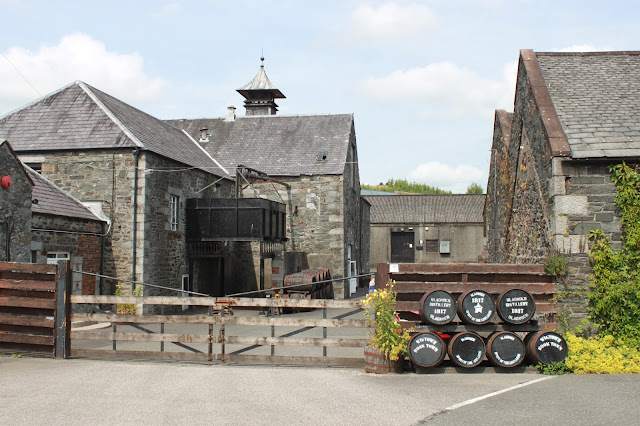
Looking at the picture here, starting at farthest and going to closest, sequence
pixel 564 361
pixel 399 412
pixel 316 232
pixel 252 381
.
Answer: pixel 316 232 → pixel 564 361 → pixel 252 381 → pixel 399 412

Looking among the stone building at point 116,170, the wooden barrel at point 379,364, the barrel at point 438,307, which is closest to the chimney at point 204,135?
the stone building at point 116,170

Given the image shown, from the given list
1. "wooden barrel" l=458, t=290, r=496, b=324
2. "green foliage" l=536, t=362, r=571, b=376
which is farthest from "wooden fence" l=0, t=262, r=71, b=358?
"green foliage" l=536, t=362, r=571, b=376

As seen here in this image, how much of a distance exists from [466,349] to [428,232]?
127 feet

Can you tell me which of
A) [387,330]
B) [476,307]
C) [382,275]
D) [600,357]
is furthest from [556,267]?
[387,330]

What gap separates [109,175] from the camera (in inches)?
733

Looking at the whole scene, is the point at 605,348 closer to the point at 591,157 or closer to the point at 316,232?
the point at 591,157

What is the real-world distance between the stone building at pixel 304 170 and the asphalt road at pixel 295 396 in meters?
14.8

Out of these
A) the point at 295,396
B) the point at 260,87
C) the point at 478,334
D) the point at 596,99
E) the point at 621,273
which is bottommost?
the point at 295,396

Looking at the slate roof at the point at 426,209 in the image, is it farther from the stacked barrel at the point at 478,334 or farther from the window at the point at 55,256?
the stacked barrel at the point at 478,334

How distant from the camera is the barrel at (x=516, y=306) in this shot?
8.70 m

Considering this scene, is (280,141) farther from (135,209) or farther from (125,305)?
(125,305)

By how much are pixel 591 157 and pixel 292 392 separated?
653 cm

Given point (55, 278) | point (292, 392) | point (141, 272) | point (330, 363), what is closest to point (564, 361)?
point (330, 363)

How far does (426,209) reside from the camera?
158 ft
